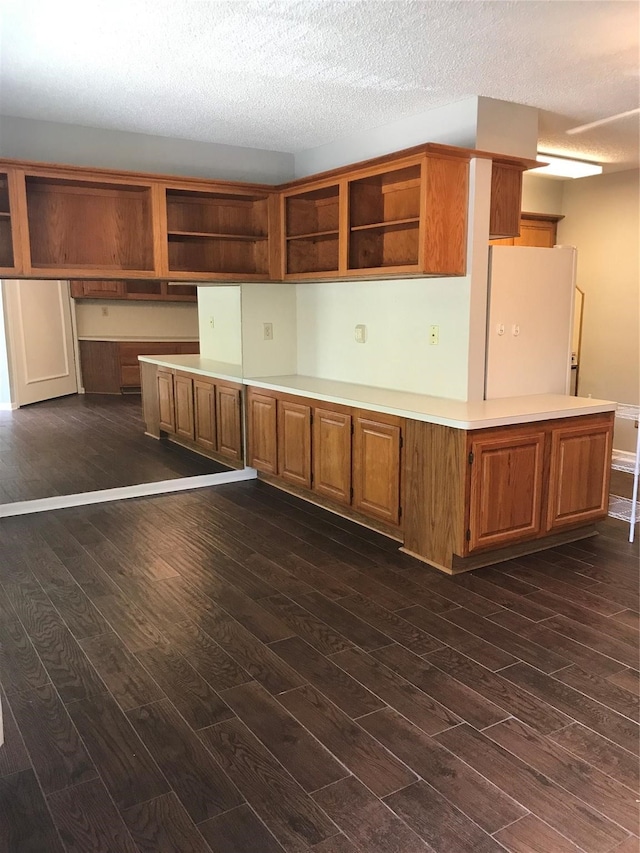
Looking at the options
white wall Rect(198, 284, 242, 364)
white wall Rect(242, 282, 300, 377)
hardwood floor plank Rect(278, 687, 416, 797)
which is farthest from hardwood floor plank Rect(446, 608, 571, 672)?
white wall Rect(198, 284, 242, 364)

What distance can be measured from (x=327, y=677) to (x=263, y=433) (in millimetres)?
2585

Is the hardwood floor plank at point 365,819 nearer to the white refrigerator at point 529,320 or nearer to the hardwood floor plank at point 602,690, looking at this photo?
the hardwood floor plank at point 602,690

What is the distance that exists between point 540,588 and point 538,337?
1598mm

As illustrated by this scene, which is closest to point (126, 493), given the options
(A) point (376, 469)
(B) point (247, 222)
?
(A) point (376, 469)

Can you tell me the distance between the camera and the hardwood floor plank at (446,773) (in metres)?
1.77

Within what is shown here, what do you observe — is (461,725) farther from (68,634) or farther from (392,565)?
(68,634)

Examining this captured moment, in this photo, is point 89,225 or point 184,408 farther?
point 184,408

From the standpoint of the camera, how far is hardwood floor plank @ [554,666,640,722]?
2246 millimetres

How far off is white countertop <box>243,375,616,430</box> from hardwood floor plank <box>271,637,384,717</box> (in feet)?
4.23

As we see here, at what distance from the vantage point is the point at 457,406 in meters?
3.59

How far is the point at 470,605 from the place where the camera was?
301 cm

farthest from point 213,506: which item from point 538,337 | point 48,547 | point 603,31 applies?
point 603,31

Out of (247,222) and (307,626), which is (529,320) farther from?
(307,626)

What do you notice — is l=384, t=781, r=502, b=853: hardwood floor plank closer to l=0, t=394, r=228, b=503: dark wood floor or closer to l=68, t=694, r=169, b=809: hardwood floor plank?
l=68, t=694, r=169, b=809: hardwood floor plank
